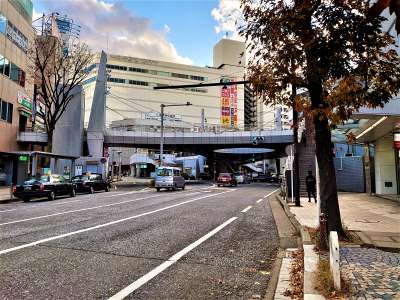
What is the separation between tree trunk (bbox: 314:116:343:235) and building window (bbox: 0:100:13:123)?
3327cm

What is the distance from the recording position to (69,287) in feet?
18.2

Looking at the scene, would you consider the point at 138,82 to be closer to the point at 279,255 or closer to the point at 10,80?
the point at 10,80

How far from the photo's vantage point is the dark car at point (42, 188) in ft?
73.6

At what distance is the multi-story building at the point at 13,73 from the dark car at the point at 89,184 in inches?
352

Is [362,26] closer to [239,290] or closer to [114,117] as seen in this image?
[239,290]

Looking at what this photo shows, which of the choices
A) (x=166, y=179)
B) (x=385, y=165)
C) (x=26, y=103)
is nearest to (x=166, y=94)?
(x=26, y=103)

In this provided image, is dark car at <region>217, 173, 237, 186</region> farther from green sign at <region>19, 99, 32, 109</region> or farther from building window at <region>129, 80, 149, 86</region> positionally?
building window at <region>129, 80, 149, 86</region>

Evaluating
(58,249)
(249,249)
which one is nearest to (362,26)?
(249,249)

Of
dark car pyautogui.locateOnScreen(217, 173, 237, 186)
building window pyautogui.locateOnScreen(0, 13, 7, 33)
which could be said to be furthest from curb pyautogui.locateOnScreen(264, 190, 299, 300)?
building window pyautogui.locateOnScreen(0, 13, 7, 33)

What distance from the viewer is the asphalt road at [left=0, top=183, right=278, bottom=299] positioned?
5.54 metres

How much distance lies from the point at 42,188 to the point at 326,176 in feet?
61.6

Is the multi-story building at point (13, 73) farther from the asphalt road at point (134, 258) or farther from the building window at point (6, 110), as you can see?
the asphalt road at point (134, 258)

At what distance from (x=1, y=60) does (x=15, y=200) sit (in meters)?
16.8

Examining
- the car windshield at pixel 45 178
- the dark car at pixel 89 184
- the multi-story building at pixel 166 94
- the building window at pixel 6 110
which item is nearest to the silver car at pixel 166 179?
the dark car at pixel 89 184
